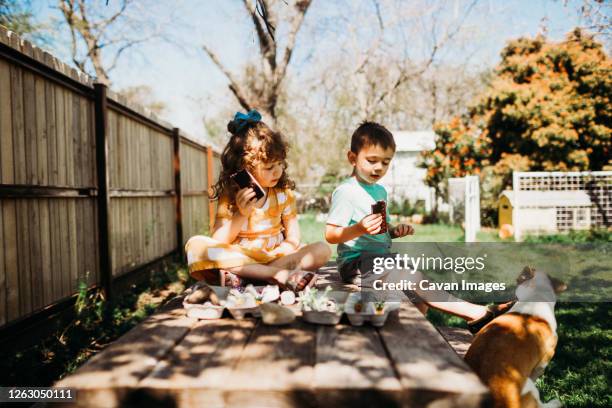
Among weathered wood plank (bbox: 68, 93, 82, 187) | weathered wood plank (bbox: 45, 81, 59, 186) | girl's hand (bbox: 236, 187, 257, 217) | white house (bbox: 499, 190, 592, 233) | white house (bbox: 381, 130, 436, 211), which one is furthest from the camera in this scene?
white house (bbox: 381, 130, 436, 211)

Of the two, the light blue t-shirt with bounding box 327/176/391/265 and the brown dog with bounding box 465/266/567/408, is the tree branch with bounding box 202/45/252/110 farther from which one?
the brown dog with bounding box 465/266/567/408

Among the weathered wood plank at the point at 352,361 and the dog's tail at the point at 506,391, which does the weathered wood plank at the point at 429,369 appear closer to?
the weathered wood plank at the point at 352,361

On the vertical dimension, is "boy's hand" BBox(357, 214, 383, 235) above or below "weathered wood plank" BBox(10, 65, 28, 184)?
below

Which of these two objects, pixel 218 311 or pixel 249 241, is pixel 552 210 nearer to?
pixel 249 241

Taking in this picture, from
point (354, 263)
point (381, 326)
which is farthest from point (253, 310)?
point (354, 263)

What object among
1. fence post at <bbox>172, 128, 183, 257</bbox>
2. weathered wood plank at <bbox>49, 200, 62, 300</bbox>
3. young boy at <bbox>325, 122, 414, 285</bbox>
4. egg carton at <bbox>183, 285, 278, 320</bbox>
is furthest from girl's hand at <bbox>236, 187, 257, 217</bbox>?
fence post at <bbox>172, 128, 183, 257</bbox>

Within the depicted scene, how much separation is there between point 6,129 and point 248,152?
1668 mm

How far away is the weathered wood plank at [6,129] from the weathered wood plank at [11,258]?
0.65ft

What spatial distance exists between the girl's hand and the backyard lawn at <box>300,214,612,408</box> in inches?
80.6

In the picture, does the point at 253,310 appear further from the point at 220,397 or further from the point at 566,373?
the point at 566,373

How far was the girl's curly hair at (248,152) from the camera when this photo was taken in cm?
305

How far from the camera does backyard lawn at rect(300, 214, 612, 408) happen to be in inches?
115

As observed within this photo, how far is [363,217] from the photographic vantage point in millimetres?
3014

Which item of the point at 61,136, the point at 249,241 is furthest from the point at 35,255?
the point at 249,241
